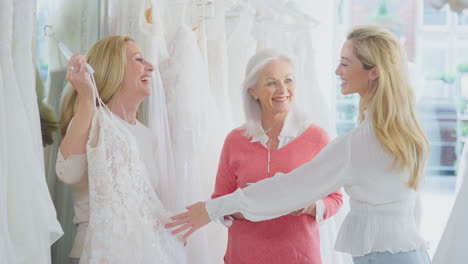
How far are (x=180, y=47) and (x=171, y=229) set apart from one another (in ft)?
2.06

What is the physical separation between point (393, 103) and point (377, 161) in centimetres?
16

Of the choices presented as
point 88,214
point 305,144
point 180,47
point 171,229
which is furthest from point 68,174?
point 305,144

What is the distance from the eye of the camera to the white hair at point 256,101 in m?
1.96

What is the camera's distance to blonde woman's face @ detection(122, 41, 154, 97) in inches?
71.1

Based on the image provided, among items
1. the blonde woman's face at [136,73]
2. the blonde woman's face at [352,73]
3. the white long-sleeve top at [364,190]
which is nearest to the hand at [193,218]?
the white long-sleeve top at [364,190]

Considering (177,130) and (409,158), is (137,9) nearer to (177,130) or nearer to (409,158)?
(177,130)

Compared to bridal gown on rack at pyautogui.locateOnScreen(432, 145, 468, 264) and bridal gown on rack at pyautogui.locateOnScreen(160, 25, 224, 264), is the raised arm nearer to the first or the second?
bridal gown on rack at pyautogui.locateOnScreen(160, 25, 224, 264)

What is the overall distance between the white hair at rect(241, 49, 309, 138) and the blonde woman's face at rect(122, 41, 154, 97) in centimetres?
36

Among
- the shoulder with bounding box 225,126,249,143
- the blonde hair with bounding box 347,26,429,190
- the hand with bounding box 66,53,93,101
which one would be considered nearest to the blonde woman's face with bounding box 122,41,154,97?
the hand with bounding box 66,53,93,101

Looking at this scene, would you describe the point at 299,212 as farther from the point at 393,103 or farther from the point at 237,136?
the point at 393,103

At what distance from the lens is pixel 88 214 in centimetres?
170

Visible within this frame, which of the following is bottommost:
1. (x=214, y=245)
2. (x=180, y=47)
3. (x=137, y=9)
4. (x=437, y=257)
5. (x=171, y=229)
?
(x=214, y=245)

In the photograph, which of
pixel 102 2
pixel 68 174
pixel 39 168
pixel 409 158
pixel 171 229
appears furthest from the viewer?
pixel 102 2

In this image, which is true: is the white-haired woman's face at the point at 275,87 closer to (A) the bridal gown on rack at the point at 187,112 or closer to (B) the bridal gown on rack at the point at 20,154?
(A) the bridal gown on rack at the point at 187,112
